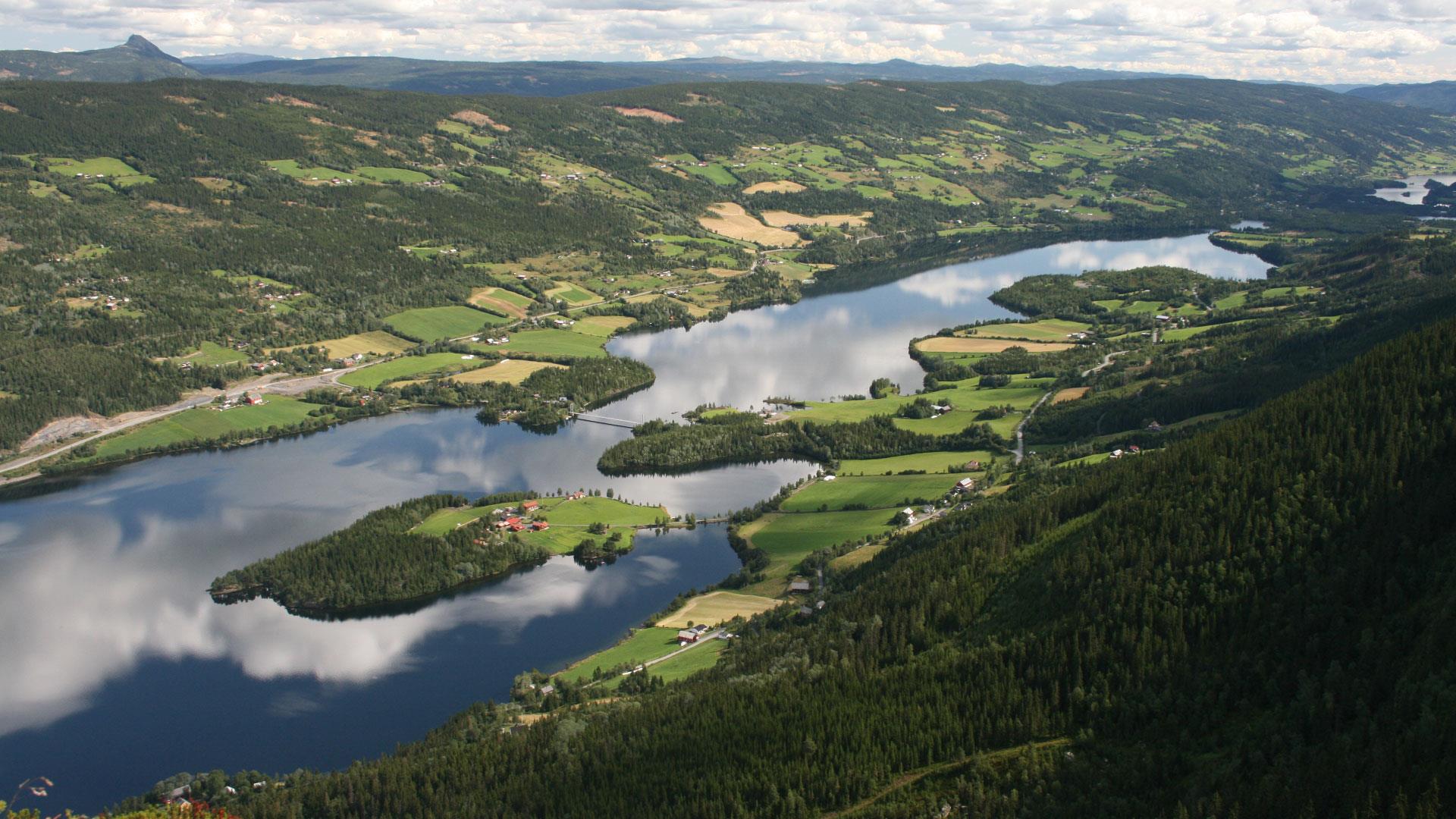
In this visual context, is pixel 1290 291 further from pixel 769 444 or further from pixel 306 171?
pixel 306 171

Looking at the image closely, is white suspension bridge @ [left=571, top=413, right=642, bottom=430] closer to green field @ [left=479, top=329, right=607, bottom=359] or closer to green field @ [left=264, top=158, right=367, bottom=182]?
green field @ [left=479, top=329, right=607, bottom=359]

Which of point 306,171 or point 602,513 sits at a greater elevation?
point 306,171

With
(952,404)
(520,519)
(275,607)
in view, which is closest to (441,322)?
(952,404)

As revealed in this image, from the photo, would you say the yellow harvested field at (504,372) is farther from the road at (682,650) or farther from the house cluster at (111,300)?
the road at (682,650)

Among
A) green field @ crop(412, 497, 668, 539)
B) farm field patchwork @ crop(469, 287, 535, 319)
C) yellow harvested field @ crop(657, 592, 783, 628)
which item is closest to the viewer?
yellow harvested field @ crop(657, 592, 783, 628)

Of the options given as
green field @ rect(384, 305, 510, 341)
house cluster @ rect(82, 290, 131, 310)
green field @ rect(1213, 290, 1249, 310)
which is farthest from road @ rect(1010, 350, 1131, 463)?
house cluster @ rect(82, 290, 131, 310)
